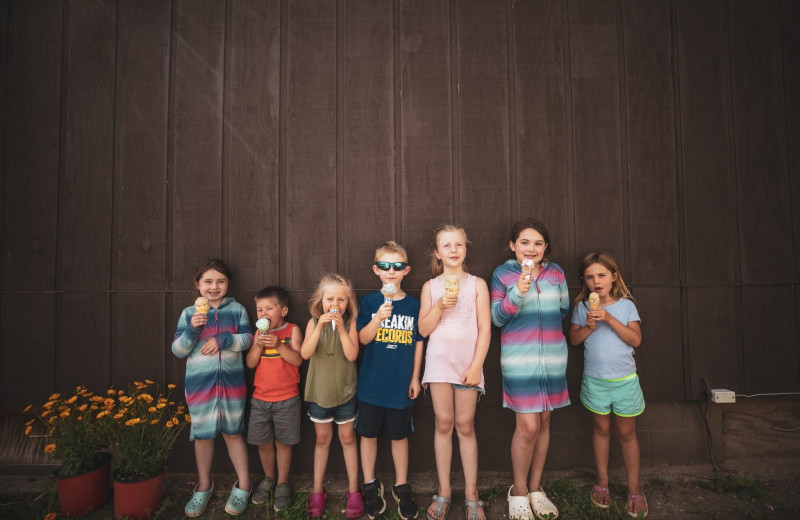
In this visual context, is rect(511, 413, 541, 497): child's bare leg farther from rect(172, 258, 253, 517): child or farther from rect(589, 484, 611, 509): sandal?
rect(172, 258, 253, 517): child

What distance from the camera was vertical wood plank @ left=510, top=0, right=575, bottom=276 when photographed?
3.14 m

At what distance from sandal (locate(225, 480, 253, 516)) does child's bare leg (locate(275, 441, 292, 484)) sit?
260 millimetres

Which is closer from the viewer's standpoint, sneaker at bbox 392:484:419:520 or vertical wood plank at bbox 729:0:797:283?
sneaker at bbox 392:484:419:520

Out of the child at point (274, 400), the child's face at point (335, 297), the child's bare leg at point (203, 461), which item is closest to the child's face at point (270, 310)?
the child at point (274, 400)

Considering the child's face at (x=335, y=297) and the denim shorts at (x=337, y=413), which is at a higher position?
the child's face at (x=335, y=297)

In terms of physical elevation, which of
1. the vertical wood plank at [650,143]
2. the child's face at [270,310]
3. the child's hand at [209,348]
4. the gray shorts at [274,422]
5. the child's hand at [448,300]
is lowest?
the gray shorts at [274,422]

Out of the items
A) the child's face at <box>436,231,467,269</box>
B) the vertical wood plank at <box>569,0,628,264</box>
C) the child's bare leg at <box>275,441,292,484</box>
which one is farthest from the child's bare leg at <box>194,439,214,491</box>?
the vertical wood plank at <box>569,0,628,264</box>

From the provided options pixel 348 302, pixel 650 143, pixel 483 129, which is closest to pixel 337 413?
pixel 348 302

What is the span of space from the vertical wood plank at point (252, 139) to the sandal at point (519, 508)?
8.27 ft

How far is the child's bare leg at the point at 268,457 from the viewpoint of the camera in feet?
9.21

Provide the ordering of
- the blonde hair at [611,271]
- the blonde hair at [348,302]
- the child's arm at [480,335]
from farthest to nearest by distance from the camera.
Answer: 1. the blonde hair at [611,271]
2. the blonde hair at [348,302]
3. the child's arm at [480,335]

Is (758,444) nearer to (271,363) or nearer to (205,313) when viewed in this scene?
(271,363)

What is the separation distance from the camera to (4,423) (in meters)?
3.25

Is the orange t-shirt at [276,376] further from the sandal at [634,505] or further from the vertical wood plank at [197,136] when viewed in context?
the sandal at [634,505]
